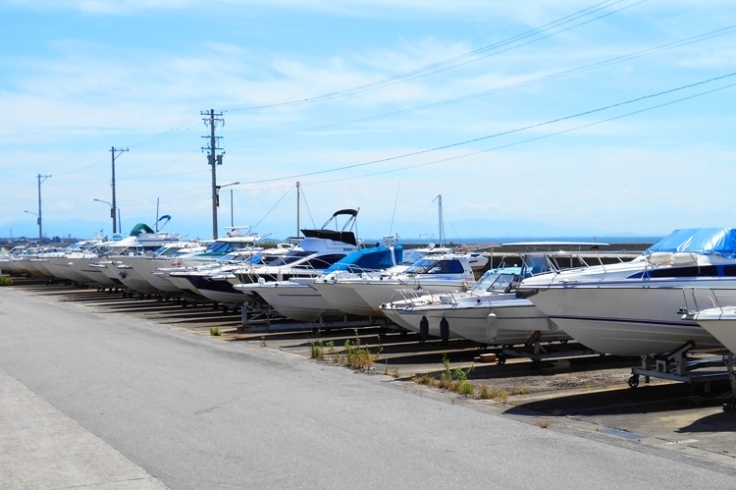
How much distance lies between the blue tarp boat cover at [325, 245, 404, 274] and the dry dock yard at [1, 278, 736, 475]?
5.67 feet

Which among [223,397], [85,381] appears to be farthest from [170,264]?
[223,397]

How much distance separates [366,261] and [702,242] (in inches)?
437

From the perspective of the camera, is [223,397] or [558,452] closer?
[558,452]

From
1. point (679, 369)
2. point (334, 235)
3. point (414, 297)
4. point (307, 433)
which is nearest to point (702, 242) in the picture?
point (679, 369)

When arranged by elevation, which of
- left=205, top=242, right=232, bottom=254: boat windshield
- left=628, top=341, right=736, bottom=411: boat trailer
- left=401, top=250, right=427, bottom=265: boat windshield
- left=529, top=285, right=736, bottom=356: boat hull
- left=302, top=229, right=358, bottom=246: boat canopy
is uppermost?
left=302, top=229, right=358, bottom=246: boat canopy

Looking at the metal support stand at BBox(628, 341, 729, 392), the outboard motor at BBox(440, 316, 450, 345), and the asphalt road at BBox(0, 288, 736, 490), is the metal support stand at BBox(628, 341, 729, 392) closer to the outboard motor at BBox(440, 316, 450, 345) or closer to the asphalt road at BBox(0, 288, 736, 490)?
the asphalt road at BBox(0, 288, 736, 490)

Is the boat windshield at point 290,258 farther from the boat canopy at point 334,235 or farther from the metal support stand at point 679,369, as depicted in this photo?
the metal support stand at point 679,369

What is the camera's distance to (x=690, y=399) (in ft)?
41.2

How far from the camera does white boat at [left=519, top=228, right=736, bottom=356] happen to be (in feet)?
44.8

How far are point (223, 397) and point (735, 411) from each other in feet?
22.8

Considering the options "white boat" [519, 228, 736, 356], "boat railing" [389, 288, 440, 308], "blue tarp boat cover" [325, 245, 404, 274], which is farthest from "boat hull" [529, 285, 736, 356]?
"blue tarp boat cover" [325, 245, 404, 274]

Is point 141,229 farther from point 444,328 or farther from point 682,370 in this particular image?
point 682,370

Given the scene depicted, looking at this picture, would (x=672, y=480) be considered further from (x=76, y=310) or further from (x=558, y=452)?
(x=76, y=310)

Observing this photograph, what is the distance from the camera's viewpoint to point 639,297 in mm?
13797
